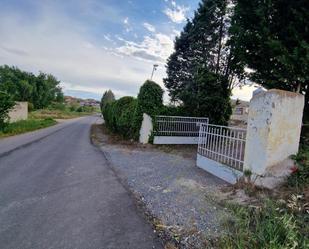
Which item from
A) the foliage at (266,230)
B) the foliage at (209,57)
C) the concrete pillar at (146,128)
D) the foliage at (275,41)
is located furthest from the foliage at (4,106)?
the foliage at (266,230)

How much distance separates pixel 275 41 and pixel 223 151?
3.65 metres

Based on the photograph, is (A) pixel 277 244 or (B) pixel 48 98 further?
(B) pixel 48 98

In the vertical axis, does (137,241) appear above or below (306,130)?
below

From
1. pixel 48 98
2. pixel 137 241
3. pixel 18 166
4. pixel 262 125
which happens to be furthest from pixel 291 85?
pixel 48 98

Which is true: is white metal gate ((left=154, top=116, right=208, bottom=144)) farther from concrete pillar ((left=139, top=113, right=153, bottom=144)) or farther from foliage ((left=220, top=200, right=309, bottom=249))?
foliage ((left=220, top=200, right=309, bottom=249))

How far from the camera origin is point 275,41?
22.9 feet

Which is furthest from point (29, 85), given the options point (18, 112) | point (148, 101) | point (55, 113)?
point (148, 101)

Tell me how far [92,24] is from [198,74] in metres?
6.69

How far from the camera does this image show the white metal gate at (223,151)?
5918mm

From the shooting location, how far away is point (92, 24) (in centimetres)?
1291

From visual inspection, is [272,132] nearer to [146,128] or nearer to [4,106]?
[146,128]

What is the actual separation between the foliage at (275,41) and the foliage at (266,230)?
484 centimetres

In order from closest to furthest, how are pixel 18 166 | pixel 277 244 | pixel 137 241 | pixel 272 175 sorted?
pixel 277 244 < pixel 137 241 < pixel 272 175 < pixel 18 166

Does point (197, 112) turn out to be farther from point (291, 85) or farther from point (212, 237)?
point (212, 237)
